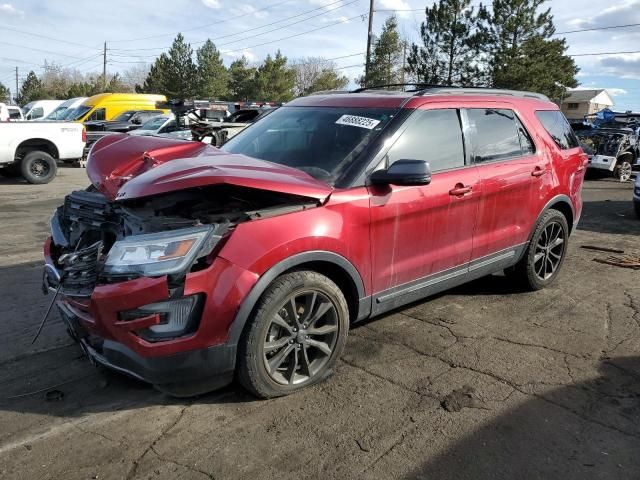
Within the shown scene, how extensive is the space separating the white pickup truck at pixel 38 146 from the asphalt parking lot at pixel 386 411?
30.4 ft

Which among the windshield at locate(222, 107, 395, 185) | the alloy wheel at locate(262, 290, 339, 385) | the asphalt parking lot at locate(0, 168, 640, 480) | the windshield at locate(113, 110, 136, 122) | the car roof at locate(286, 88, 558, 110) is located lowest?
the asphalt parking lot at locate(0, 168, 640, 480)

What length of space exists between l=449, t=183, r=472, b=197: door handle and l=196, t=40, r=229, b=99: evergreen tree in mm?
51187

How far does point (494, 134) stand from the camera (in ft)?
14.6

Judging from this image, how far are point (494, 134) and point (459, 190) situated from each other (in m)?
0.82

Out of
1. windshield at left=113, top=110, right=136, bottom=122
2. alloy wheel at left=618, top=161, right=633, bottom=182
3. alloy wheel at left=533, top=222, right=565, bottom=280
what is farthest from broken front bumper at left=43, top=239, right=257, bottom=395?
windshield at left=113, top=110, right=136, bottom=122

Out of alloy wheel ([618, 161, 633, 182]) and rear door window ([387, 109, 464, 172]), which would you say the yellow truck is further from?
rear door window ([387, 109, 464, 172])

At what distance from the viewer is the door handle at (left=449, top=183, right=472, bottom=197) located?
154 inches

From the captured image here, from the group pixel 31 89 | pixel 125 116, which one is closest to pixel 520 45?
pixel 125 116

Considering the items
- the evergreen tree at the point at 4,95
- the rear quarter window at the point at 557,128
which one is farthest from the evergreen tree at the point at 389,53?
the evergreen tree at the point at 4,95

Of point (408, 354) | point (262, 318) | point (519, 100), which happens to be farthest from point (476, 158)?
point (262, 318)

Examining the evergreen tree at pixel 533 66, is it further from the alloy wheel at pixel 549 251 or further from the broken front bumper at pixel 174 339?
the broken front bumper at pixel 174 339

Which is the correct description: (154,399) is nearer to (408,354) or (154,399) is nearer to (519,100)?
(408,354)

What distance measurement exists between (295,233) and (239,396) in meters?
1.05

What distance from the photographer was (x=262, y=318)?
2.95 metres
